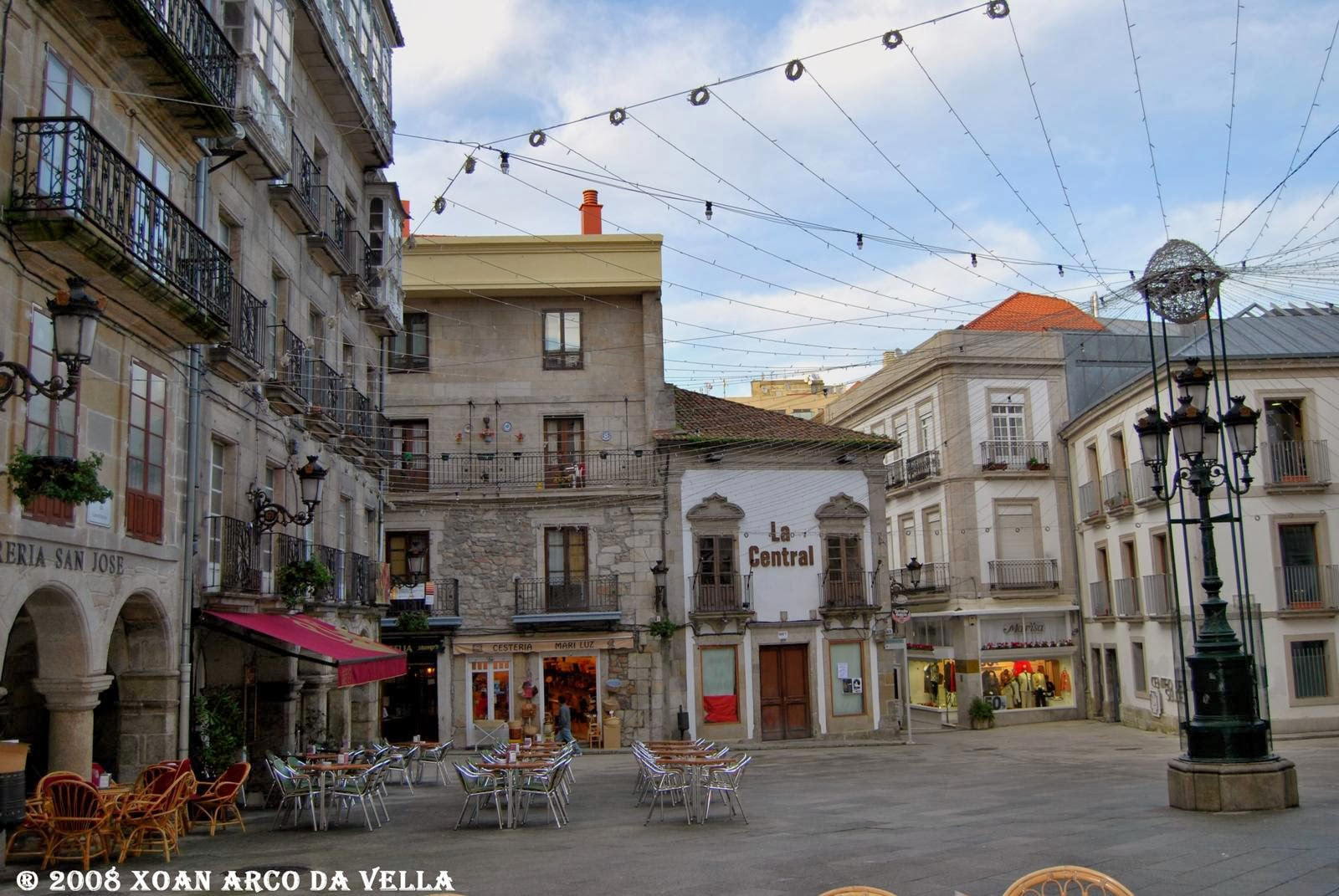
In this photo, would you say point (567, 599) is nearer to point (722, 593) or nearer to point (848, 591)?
point (722, 593)

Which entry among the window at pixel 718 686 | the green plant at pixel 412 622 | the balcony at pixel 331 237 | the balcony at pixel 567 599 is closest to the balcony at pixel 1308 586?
the window at pixel 718 686

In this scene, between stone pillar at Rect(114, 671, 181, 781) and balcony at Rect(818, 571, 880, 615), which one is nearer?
stone pillar at Rect(114, 671, 181, 781)

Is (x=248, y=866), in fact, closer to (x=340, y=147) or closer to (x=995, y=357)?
(x=340, y=147)

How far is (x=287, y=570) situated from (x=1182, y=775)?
1148 cm

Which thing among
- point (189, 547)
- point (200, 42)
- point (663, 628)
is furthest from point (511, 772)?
point (663, 628)

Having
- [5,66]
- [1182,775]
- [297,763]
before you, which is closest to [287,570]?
[297,763]

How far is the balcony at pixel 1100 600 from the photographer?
32.8 m

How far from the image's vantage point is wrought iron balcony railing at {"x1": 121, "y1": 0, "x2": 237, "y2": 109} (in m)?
12.0

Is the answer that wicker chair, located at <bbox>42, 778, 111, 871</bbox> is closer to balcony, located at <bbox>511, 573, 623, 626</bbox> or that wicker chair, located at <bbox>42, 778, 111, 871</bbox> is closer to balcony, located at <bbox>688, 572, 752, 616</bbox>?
balcony, located at <bbox>511, 573, 623, 626</bbox>

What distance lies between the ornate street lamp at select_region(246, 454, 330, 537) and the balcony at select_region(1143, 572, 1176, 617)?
20.9 metres

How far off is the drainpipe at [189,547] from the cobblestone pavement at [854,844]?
1.44 m

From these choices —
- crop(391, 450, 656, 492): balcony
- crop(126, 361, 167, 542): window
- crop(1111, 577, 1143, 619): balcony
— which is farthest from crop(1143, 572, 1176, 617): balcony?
crop(126, 361, 167, 542): window

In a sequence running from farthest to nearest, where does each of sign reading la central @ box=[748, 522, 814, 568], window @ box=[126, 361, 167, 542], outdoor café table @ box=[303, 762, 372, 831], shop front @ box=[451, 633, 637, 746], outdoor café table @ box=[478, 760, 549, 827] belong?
sign reading la central @ box=[748, 522, 814, 568] < shop front @ box=[451, 633, 637, 746] < outdoor café table @ box=[478, 760, 549, 827] < outdoor café table @ box=[303, 762, 372, 831] < window @ box=[126, 361, 167, 542]

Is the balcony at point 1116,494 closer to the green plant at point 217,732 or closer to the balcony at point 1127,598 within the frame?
the balcony at point 1127,598
